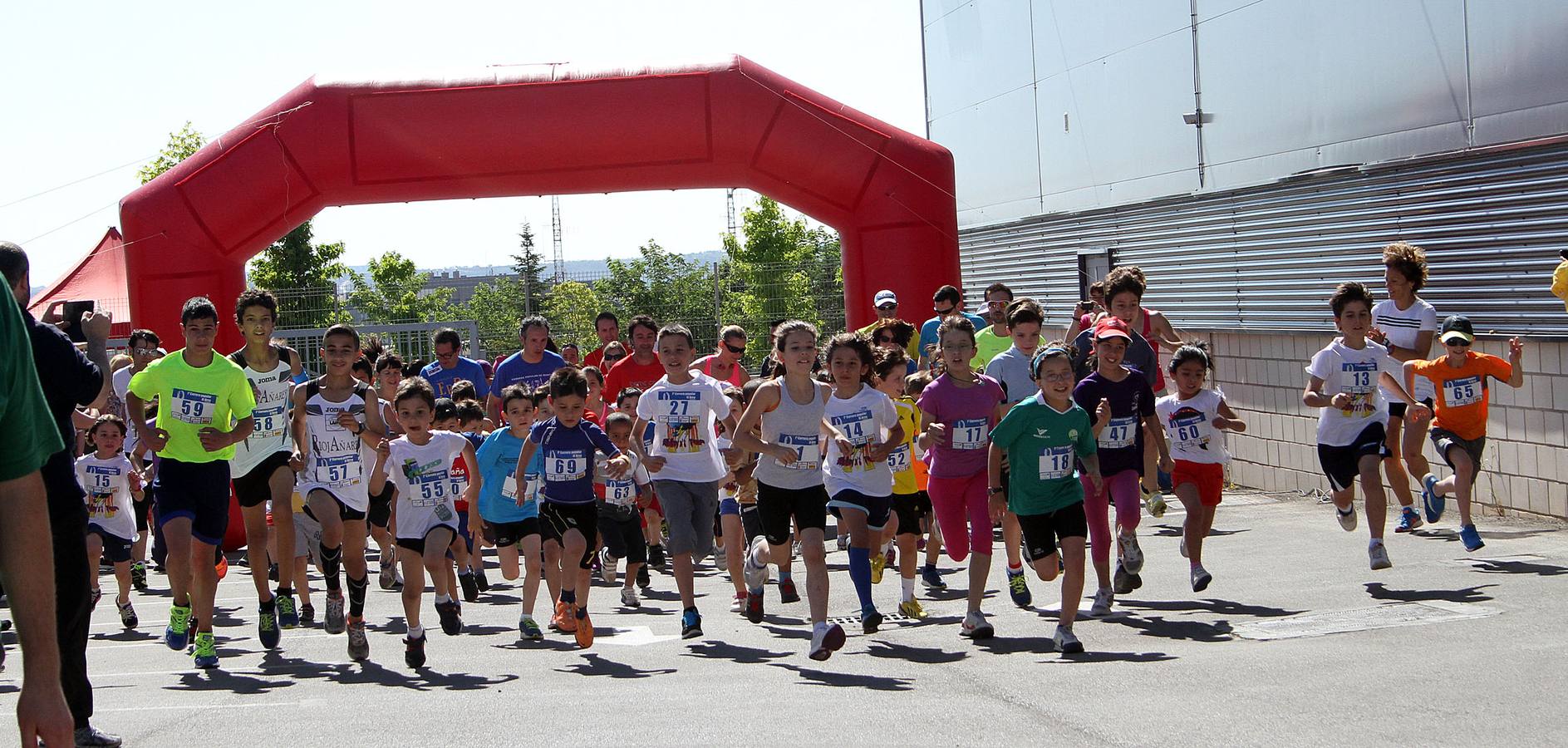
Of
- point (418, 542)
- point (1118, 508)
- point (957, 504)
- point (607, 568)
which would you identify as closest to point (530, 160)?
point (607, 568)

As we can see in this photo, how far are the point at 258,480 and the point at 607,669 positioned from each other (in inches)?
108

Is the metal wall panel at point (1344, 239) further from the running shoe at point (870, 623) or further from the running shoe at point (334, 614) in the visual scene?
the running shoe at point (334, 614)

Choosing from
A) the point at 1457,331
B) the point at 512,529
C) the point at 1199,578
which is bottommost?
the point at 1199,578

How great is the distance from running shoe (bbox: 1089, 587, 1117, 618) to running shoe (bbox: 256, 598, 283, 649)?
15.2 feet

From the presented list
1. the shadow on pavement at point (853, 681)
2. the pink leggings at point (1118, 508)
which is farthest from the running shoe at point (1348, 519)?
the shadow on pavement at point (853, 681)

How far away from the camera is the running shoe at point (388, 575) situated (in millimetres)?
11094


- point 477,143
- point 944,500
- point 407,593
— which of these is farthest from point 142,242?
point 944,500

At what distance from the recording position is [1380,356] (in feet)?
31.0

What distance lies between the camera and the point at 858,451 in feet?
26.3

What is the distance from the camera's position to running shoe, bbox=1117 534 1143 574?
8500mm

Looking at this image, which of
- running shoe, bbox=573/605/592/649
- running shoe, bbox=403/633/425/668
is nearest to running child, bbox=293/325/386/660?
running shoe, bbox=403/633/425/668

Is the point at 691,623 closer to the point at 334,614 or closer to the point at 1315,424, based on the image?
the point at 334,614

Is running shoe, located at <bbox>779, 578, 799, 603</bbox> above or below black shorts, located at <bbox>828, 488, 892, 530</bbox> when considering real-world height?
below

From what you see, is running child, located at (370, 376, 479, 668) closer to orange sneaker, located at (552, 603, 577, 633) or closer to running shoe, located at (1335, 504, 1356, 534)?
orange sneaker, located at (552, 603, 577, 633)
